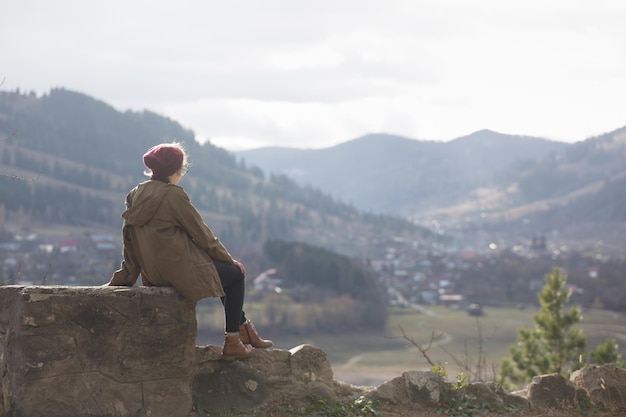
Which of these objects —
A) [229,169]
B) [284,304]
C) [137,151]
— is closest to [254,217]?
[137,151]

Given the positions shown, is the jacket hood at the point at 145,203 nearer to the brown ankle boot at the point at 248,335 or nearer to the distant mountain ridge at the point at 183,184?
the brown ankle boot at the point at 248,335

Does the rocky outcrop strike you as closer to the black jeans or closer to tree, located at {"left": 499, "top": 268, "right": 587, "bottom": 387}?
the black jeans

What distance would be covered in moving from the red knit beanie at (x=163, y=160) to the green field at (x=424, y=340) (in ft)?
94.1

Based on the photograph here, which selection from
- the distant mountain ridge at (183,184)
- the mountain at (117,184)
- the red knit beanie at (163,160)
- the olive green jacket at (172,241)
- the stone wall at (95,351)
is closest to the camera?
the stone wall at (95,351)

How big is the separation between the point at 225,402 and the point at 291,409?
1.99 feet

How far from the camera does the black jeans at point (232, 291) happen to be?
6859 millimetres

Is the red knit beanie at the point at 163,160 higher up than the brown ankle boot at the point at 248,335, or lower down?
higher up

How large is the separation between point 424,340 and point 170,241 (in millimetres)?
47470

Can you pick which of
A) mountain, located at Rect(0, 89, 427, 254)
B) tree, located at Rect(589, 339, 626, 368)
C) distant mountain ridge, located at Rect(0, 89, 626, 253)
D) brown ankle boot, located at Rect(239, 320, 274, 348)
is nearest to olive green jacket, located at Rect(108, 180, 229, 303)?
brown ankle boot, located at Rect(239, 320, 274, 348)

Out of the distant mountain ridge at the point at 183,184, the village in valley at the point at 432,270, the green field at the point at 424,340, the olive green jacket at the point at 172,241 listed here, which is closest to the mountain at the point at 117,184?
the distant mountain ridge at the point at 183,184

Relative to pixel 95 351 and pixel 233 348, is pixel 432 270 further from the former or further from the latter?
pixel 95 351

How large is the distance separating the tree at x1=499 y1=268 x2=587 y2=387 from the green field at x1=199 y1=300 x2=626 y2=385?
1197 centimetres

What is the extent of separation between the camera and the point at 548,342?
72.6 feet

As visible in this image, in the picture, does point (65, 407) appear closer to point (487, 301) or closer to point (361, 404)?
point (361, 404)
